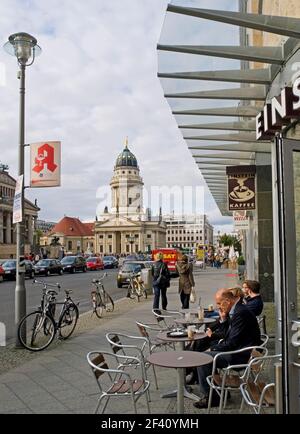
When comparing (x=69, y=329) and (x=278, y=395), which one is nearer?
(x=278, y=395)

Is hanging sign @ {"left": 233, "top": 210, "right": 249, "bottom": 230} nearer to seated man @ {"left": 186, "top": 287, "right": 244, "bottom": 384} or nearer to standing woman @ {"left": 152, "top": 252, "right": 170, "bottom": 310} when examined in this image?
standing woman @ {"left": 152, "top": 252, "right": 170, "bottom": 310}

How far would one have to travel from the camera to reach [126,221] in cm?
15350

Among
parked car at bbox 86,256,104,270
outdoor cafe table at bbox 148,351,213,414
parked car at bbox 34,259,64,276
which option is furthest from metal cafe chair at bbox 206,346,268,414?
parked car at bbox 86,256,104,270

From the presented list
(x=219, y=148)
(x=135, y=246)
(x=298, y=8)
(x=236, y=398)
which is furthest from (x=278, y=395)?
(x=135, y=246)

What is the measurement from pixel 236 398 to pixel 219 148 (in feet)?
27.7

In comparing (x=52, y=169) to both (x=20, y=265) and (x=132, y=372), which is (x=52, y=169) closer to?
(x=20, y=265)

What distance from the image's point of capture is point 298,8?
6.62m

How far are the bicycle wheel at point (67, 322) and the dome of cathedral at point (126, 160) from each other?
148 m

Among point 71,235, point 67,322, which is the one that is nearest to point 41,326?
point 67,322

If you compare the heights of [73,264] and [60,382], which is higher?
[73,264]

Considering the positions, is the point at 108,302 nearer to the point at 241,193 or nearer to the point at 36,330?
the point at 241,193

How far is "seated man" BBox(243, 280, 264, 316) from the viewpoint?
7.38 meters

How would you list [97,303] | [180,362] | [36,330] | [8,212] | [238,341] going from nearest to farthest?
[180,362], [238,341], [36,330], [97,303], [8,212]

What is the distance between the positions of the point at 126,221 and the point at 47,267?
4426 inches
